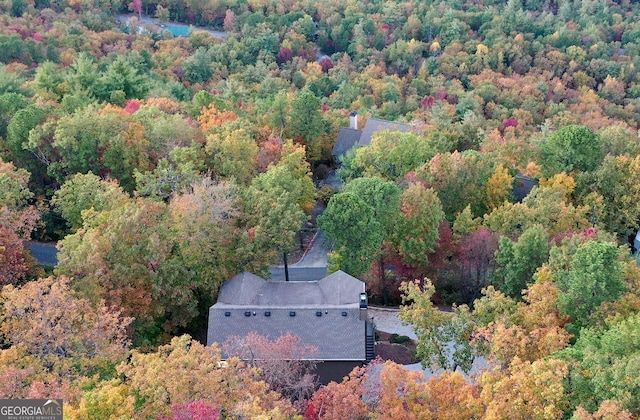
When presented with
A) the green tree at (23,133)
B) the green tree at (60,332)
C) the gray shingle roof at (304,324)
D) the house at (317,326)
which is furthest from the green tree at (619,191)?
the green tree at (23,133)

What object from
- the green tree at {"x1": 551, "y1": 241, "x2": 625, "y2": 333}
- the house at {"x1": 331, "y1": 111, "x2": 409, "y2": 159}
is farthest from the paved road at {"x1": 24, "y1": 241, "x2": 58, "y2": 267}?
the green tree at {"x1": 551, "y1": 241, "x2": 625, "y2": 333}

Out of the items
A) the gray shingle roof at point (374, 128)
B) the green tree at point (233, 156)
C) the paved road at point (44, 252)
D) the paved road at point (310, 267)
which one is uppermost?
the green tree at point (233, 156)

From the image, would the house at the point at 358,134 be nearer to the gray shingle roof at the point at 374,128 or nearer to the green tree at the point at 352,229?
the gray shingle roof at the point at 374,128

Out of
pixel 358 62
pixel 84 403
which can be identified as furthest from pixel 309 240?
pixel 358 62

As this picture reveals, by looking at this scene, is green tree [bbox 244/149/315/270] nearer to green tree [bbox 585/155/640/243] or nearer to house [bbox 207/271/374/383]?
house [bbox 207/271/374/383]

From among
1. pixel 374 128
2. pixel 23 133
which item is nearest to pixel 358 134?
pixel 374 128

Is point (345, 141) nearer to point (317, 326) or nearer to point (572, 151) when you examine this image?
point (572, 151)
